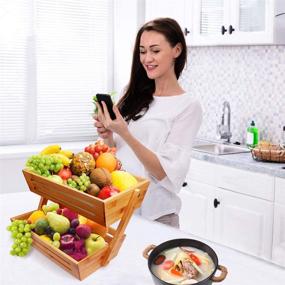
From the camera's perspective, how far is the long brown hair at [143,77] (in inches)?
80.0

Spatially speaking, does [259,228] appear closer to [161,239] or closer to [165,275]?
[161,239]

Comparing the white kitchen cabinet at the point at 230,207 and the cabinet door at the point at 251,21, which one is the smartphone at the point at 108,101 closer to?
the white kitchen cabinet at the point at 230,207

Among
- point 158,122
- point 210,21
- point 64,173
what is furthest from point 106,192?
point 210,21

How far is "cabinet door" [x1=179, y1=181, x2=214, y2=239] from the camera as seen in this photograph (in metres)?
3.26

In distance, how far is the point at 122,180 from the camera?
1.40 meters

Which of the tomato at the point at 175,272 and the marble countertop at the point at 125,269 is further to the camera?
the marble countertop at the point at 125,269

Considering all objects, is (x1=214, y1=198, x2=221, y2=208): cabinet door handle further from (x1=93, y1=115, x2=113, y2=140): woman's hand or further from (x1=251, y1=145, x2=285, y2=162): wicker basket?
(x1=93, y1=115, x2=113, y2=140): woman's hand

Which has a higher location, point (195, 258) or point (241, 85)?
point (241, 85)

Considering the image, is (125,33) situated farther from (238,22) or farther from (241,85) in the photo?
(238,22)

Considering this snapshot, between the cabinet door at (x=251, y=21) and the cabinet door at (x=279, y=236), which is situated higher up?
the cabinet door at (x=251, y=21)

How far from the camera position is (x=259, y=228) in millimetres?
2922

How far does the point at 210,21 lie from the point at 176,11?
1.35 feet

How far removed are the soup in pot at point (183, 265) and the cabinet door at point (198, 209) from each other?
213 cm

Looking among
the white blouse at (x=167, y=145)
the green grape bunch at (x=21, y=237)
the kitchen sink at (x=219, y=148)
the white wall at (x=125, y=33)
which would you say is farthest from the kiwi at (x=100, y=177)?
the white wall at (x=125, y=33)
